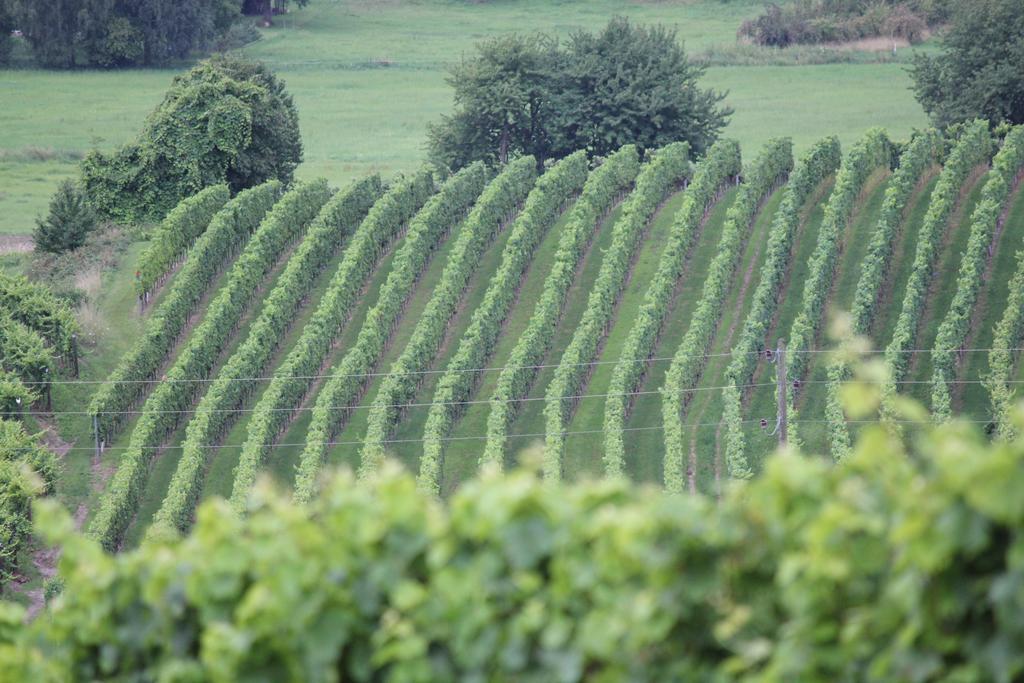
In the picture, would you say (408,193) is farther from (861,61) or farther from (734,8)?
(734,8)

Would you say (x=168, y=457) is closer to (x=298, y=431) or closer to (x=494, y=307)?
(x=298, y=431)

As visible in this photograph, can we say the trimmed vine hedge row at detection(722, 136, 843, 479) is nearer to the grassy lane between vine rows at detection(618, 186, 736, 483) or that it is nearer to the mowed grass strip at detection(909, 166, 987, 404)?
the grassy lane between vine rows at detection(618, 186, 736, 483)

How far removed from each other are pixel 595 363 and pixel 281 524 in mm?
36963

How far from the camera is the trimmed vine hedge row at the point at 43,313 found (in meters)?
47.9

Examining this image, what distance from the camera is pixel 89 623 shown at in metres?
10.0

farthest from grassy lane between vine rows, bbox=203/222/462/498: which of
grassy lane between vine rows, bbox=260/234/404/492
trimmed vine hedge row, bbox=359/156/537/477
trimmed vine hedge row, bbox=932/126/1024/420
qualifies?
trimmed vine hedge row, bbox=932/126/1024/420

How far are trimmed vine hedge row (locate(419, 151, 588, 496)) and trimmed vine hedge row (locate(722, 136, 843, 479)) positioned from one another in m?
8.43

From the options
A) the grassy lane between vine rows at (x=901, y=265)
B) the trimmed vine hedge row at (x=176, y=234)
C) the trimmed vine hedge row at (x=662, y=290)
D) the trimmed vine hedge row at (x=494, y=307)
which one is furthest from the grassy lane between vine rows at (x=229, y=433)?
the grassy lane between vine rows at (x=901, y=265)

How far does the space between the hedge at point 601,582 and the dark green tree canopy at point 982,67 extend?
65.3 meters

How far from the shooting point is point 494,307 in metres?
49.3

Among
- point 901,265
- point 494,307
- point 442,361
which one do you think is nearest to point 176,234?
point 442,361

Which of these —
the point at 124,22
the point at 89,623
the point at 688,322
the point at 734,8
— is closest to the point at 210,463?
the point at 688,322

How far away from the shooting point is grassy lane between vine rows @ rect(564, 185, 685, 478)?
139ft

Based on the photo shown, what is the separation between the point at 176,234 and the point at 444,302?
532 inches
